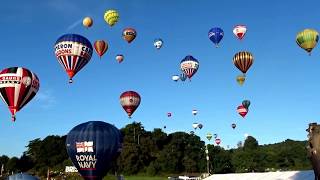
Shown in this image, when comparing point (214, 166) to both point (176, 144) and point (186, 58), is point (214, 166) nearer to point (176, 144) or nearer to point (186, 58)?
point (176, 144)

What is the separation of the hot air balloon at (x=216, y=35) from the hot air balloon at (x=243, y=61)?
369cm

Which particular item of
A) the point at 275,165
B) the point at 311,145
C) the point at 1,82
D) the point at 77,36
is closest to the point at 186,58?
the point at 77,36

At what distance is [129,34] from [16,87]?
93.4ft

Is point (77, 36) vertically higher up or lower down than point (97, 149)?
higher up

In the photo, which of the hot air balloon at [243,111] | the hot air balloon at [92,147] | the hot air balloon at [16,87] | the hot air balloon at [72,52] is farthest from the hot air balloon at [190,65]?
the hot air balloon at [92,147]

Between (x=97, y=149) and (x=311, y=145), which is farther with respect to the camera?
(x=97, y=149)

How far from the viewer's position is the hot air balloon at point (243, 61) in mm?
59375

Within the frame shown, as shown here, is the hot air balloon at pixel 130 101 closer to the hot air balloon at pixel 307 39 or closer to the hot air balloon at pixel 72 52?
the hot air balloon at pixel 72 52

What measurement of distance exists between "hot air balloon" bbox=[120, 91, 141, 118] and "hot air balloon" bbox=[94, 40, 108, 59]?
251 inches

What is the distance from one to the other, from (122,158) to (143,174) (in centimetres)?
676

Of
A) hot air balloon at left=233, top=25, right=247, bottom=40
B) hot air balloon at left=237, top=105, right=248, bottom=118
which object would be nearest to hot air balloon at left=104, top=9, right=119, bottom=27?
hot air balloon at left=233, top=25, right=247, bottom=40

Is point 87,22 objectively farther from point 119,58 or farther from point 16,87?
point 16,87

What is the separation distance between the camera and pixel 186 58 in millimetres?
67125

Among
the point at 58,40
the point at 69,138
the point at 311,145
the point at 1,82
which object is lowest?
the point at 311,145
